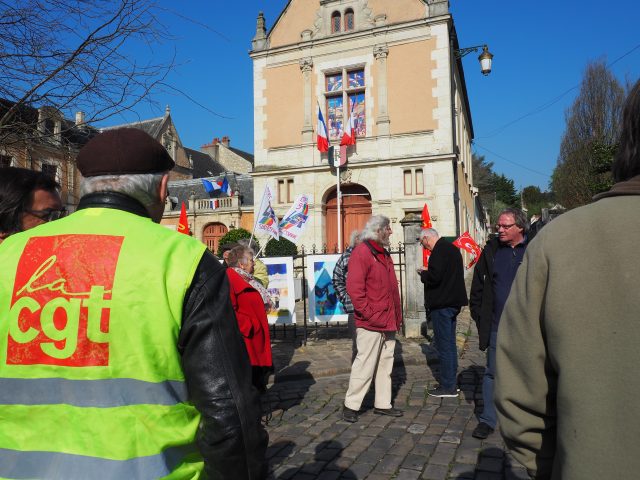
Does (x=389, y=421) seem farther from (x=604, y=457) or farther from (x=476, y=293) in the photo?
(x=604, y=457)

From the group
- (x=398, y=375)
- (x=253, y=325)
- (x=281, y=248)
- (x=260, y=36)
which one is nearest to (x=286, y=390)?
(x=398, y=375)

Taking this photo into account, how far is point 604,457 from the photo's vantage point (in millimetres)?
1191

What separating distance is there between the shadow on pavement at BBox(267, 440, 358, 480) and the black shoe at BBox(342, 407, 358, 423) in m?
0.50

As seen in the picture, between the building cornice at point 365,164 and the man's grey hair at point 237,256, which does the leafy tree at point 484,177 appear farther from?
the man's grey hair at point 237,256

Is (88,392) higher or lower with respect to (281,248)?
lower

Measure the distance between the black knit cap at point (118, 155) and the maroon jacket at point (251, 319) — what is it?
2391mm

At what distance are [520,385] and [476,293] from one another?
132 inches

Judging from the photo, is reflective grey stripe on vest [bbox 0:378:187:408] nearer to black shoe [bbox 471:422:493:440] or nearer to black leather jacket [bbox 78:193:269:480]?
black leather jacket [bbox 78:193:269:480]

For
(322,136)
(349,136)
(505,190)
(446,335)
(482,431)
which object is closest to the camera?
(482,431)

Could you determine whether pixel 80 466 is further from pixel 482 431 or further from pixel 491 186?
pixel 491 186

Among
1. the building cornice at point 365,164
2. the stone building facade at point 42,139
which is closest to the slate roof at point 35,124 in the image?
the stone building facade at point 42,139

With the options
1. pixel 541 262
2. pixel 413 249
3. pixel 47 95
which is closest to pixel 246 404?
pixel 541 262

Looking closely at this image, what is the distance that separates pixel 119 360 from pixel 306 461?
2.93 meters

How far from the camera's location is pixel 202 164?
5259 centimetres
